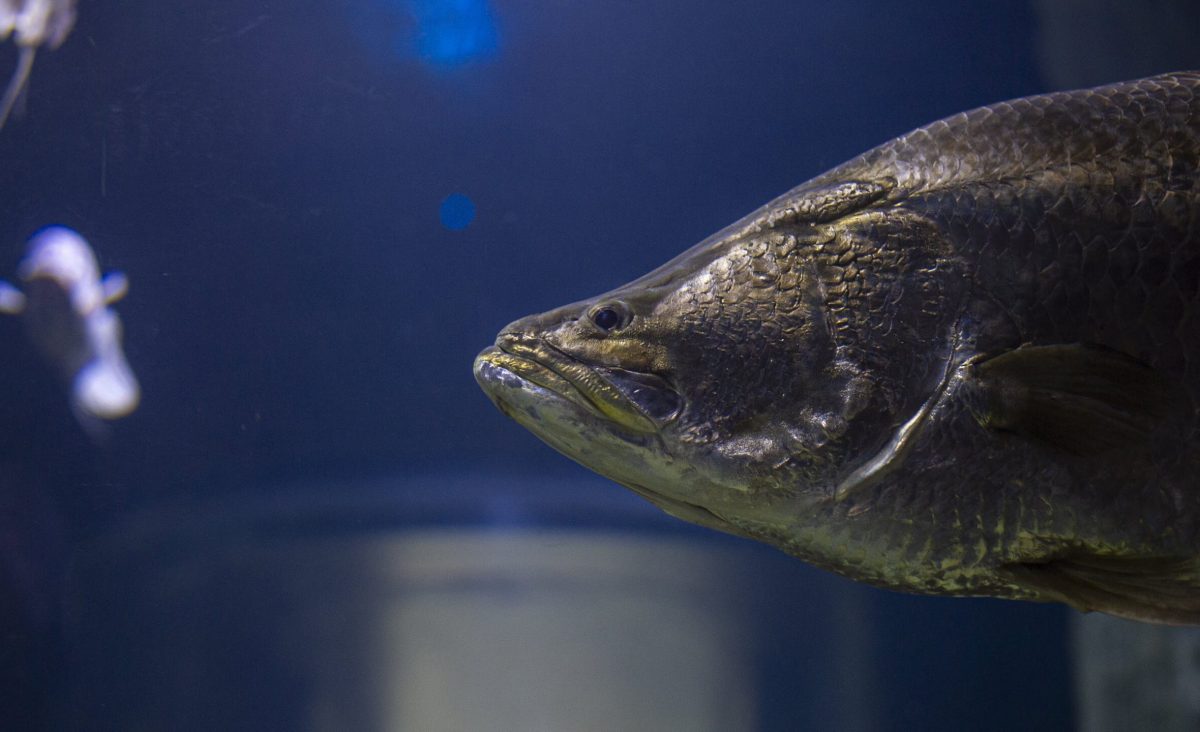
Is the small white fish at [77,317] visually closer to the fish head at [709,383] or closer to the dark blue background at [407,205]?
the dark blue background at [407,205]

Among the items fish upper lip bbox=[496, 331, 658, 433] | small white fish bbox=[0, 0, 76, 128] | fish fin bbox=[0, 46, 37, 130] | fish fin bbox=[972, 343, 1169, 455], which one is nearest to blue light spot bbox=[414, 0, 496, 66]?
small white fish bbox=[0, 0, 76, 128]

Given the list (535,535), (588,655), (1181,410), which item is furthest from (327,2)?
(1181,410)

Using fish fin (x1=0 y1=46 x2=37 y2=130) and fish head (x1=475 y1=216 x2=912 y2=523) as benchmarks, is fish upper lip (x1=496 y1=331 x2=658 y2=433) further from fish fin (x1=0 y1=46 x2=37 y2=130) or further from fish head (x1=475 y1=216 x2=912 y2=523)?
fish fin (x1=0 y1=46 x2=37 y2=130)

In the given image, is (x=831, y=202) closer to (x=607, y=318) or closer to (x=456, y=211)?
(x=607, y=318)

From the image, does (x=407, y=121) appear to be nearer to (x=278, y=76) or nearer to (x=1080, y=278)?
(x=278, y=76)

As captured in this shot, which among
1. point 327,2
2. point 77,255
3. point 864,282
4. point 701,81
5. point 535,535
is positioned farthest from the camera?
point 701,81

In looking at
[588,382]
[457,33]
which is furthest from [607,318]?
[457,33]

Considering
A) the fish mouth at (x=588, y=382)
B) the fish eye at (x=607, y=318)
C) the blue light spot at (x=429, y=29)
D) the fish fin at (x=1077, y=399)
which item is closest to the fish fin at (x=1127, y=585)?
the fish fin at (x=1077, y=399)
